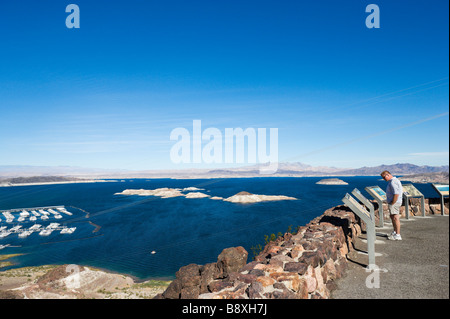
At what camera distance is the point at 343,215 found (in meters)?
8.66

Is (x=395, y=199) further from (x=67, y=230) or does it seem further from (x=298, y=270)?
(x=67, y=230)

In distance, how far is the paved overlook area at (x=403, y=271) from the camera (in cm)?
461

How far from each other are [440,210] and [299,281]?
11.4 m

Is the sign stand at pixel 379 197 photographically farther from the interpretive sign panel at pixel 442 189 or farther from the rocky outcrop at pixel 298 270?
the interpretive sign panel at pixel 442 189

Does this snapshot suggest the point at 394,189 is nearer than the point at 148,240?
Yes

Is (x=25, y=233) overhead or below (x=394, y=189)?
below

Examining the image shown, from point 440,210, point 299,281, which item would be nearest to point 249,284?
point 299,281

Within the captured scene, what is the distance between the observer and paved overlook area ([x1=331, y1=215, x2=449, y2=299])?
461 cm

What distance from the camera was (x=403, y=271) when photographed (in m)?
5.45

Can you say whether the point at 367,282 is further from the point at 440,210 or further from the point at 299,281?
the point at 440,210

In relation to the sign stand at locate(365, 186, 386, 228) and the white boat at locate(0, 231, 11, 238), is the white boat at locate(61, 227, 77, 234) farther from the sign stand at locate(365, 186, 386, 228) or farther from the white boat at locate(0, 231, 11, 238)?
the sign stand at locate(365, 186, 386, 228)

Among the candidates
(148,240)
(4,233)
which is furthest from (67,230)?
(148,240)

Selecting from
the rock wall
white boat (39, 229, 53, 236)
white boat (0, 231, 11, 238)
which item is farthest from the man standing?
white boat (0, 231, 11, 238)

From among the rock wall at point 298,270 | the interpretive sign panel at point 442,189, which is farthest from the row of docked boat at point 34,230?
the interpretive sign panel at point 442,189
